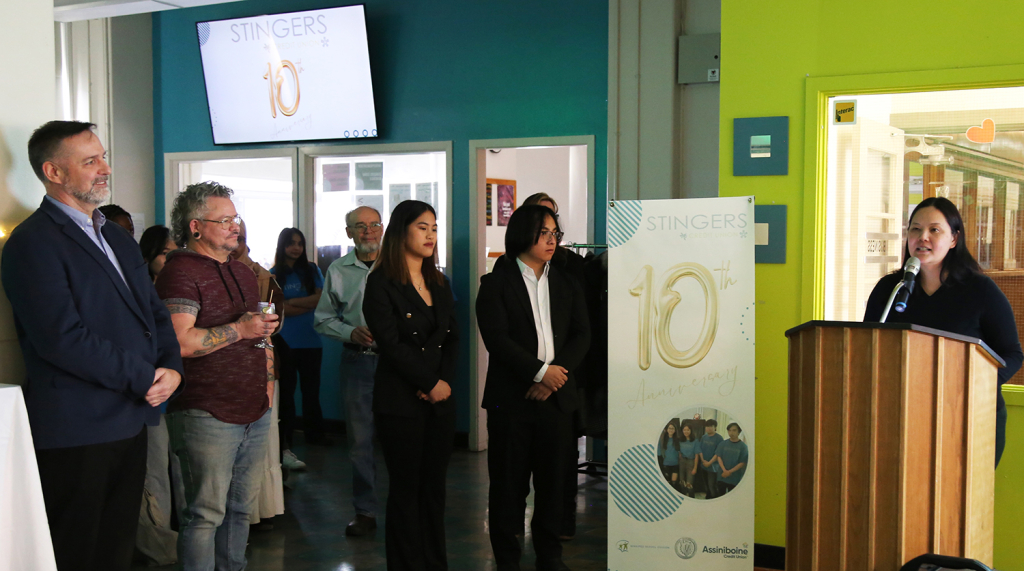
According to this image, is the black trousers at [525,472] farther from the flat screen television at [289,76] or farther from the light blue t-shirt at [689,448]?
the flat screen television at [289,76]

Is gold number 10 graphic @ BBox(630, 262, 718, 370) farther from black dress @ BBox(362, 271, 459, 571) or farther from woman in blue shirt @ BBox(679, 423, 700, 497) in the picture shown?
black dress @ BBox(362, 271, 459, 571)

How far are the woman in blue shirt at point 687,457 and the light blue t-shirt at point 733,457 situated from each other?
0.33ft

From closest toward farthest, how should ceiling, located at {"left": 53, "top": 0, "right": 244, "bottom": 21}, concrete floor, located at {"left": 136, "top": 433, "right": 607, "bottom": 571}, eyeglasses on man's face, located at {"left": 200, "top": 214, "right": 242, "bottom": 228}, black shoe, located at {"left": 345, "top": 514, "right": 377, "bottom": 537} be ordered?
eyeglasses on man's face, located at {"left": 200, "top": 214, "right": 242, "bottom": 228}
concrete floor, located at {"left": 136, "top": 433, "right": 607, "bottom": 571}
black shoe, located at {"left": 345, "top": 514, "right": 377, "bottom": 537}
ceiling, located at {"left": 53, "top": 0, "right": 244, "bottom": 21}

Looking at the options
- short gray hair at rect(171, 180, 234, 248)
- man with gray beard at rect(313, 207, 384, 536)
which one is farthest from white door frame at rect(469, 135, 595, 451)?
short gray hair at rect(171, 180, 234, 248)

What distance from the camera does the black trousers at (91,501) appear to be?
239 centimetres

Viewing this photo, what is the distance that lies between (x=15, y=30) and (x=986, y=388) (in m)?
3.23

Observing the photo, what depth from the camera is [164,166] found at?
720 cm

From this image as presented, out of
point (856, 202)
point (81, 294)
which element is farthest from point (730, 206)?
point (81, 294)

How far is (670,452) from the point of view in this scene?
327 centimetres

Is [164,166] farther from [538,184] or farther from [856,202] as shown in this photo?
[856,202]

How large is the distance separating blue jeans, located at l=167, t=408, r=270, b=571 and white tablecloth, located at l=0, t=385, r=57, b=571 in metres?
0.58

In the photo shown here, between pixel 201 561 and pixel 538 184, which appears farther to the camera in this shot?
pixel 538 184

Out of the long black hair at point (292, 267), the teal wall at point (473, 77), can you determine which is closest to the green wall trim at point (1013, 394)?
the teal wall at point (473, 77)

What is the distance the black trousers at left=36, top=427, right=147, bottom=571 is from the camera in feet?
7.86
